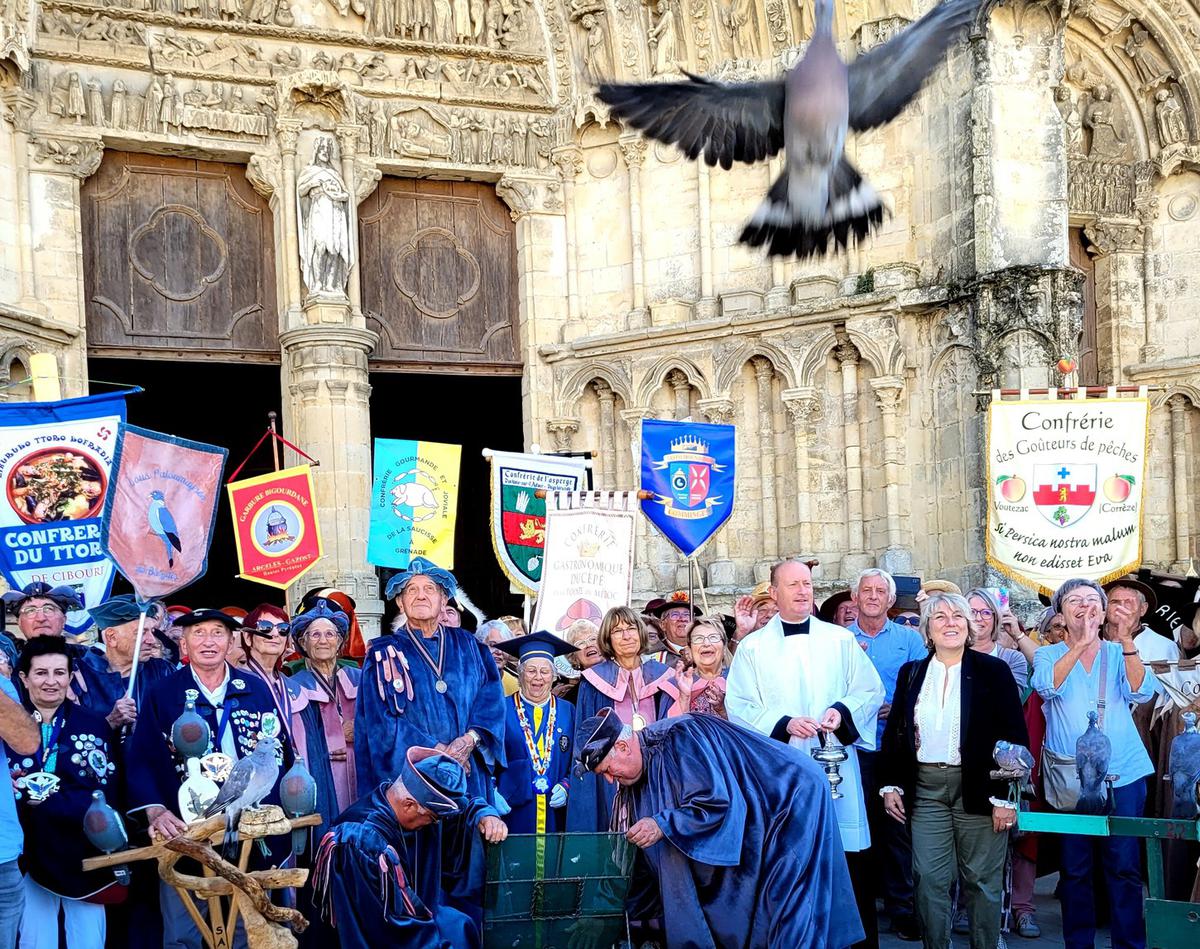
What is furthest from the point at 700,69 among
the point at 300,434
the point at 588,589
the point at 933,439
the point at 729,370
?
the point at 588,589

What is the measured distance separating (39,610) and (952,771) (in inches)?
150

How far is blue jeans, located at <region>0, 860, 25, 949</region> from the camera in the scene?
17.1 feet

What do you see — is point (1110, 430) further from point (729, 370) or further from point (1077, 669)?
point (729, 370)

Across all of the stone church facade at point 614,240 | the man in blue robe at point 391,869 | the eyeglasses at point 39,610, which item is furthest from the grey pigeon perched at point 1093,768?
the stone church facade at point 614,240

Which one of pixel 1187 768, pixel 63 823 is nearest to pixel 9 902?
pixel 63 823

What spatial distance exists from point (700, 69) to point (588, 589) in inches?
250

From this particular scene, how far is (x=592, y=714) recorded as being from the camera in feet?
23.3

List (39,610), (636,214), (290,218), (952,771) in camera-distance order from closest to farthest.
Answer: (39,610) → (952,771) → (290,218) → (636,214)

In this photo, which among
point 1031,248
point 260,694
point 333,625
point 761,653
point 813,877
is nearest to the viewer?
point 813,877

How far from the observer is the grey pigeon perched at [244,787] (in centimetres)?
518

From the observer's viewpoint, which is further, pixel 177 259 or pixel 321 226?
pixel 177 259

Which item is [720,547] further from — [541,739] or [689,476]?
[541,739]

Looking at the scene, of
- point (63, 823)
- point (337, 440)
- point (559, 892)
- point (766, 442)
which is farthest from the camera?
point (766, 442)

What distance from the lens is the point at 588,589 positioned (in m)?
9.67
